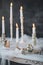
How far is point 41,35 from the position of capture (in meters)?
1.71

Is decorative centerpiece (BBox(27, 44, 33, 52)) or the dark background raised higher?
the dark background

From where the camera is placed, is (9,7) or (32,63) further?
(9,7)

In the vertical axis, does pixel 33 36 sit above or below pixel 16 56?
above

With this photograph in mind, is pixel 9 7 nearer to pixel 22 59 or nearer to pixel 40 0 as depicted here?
pixel 40 0

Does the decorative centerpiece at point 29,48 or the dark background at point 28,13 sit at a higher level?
the dark background at point 28,13

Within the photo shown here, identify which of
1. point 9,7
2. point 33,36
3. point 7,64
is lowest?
point 7,64

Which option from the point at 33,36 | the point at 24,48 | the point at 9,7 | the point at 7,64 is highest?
the point at 9,7

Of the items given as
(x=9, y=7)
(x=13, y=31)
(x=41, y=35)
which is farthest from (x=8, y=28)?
(x=41, y=35)

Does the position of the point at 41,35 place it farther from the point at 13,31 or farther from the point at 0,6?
the point at 0,6

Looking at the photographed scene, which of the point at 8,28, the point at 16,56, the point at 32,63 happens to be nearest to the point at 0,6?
the point at 8,28

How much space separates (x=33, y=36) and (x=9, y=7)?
36 cm

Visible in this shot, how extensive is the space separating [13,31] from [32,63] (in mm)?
351

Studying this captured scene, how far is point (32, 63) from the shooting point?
1674mm

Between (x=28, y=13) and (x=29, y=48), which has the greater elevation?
(x=28, y=13)
